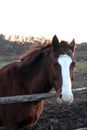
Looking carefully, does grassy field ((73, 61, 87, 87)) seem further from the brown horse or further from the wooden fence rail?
the wooden fence rail

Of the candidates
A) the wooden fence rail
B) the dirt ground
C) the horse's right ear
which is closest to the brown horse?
the horse's right ear

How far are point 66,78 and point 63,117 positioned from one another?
380cm

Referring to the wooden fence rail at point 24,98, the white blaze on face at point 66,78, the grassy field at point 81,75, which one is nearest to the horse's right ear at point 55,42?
the white blaze on face at point 66,78

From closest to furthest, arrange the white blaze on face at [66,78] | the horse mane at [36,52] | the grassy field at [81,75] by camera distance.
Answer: the white blaze on face at [66,78], the horse mane at [36,52], the grassy field at [81,75]

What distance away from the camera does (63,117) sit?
8.73 metres

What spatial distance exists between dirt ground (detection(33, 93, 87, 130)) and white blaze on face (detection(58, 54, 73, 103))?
3.02m

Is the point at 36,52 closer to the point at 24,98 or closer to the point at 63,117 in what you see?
the point at 24,98

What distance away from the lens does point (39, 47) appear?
6160 millimetres

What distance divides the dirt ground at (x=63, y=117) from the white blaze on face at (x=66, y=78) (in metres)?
3.02

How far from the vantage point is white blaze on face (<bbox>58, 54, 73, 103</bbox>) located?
4.96m

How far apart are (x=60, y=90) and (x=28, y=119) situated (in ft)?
3.42

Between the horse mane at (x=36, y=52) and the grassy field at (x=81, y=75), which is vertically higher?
the horse mane at (x=36, y=52)

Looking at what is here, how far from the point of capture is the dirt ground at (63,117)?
8067 mm

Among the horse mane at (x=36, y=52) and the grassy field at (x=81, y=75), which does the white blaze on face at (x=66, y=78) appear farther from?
the grassy field at (x=81, y=75)
